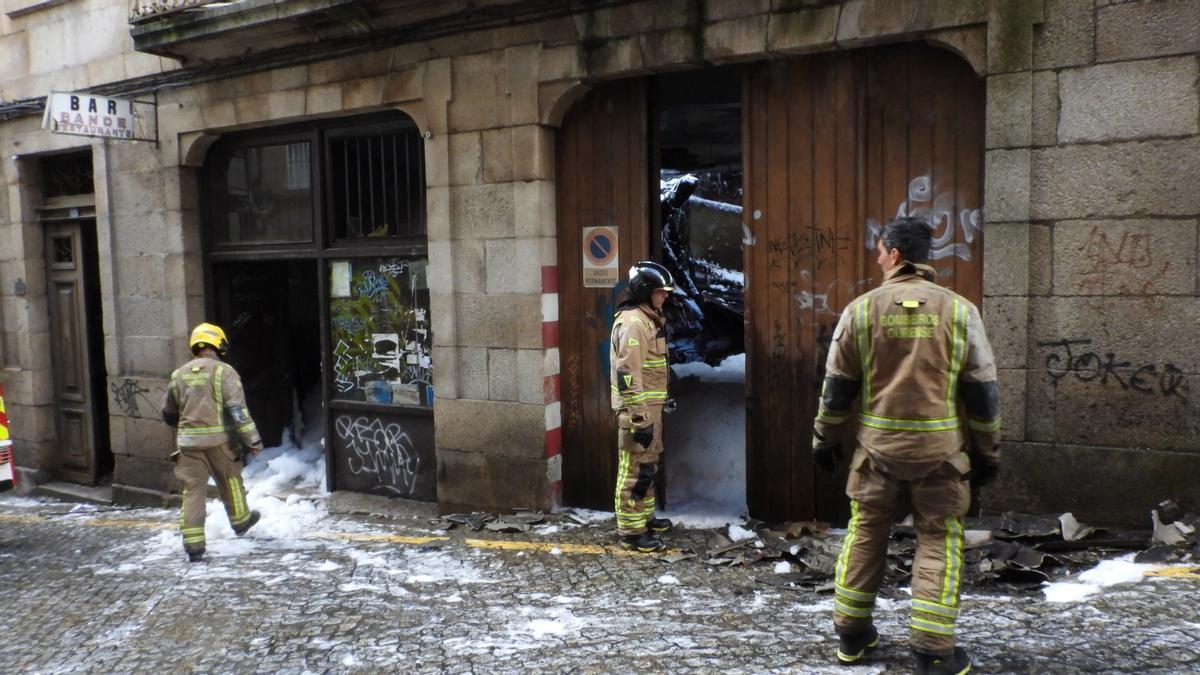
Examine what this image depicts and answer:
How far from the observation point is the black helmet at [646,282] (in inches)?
244

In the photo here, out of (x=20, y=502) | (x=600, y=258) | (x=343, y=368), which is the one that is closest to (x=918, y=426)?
(x=600, y=258)

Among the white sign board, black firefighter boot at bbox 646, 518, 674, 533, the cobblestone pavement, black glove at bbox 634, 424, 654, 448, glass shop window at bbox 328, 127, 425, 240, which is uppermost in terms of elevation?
the white sign board

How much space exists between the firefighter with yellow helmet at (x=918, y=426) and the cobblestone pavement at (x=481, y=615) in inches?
15.7

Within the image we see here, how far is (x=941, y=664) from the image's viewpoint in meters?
3.81

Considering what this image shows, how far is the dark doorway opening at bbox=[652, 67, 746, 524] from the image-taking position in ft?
24.4

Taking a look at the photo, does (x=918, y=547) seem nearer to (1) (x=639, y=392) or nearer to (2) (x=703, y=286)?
A: (1) (x=639, y=392)

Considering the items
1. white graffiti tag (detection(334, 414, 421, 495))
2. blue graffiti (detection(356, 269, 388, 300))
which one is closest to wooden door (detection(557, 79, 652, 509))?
white graffiti tag (detection(334, 414, 421, 495))

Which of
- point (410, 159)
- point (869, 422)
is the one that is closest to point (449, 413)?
point (410, 159)

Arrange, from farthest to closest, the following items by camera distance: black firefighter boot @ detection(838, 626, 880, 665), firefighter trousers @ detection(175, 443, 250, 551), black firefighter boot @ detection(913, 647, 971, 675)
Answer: firefighter trousers @ detection(175, 443, 250, 551), black firefighter boot @ detection(838, 626, 880, 665), black firefighter boot @ detection(913, 647, 971, 675)

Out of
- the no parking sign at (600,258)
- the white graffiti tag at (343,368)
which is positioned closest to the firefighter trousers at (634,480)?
the no parking sign at (600,258)

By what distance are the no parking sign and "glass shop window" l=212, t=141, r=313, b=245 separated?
307 centimetres

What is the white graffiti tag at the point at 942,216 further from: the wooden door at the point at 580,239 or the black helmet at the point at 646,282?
the wooden door at the point at 580,239

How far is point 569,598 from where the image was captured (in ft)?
17.6

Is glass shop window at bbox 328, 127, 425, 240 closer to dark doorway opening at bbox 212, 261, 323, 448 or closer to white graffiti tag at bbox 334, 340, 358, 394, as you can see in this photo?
white graffiti tag at bbox 334, 340, 358, 394
